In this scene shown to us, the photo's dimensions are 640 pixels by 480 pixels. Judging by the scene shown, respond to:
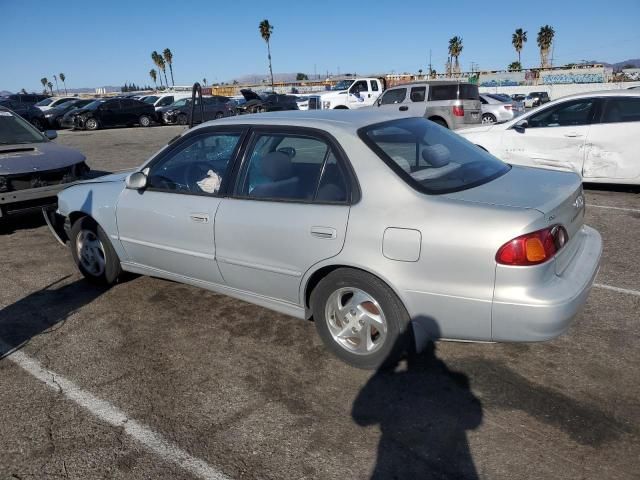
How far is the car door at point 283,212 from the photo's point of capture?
3.14m

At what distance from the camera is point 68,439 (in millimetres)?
2707

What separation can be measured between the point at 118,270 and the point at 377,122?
9.00 ft

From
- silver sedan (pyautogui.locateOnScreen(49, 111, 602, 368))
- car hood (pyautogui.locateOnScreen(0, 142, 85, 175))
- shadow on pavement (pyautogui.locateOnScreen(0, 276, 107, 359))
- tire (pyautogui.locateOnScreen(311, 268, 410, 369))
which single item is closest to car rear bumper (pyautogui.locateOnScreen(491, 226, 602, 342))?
silver sedan (pyautogui.locateOnScreen(49, 111, 602, 368))

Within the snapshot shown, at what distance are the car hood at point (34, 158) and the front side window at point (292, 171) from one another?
427 cm

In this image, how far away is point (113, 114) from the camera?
1032 inches

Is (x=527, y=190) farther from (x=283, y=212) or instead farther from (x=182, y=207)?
(x=182, y=207)

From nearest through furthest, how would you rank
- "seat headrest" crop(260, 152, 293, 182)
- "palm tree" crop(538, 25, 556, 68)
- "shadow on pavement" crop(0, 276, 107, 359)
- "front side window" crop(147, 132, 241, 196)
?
"seat headrest" crop(260, 152, 293, 182), "front side window" crop(147, 132, 241, 196), "shadow on pavement" crop(0, 276, 107, 359), "palm tree" crop(538, 25, 556, 68)

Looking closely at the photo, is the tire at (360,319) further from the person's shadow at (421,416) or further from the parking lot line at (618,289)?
the parking lot line at (618,289)

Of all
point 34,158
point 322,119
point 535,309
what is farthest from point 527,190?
point 34,158

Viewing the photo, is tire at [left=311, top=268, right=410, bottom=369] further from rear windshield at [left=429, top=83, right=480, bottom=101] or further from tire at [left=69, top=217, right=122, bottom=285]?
rear windshield at [left=429, top=83, right=480, bottom=101]

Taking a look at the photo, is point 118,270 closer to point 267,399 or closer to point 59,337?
point 59,337

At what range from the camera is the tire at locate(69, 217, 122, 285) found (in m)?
4.59

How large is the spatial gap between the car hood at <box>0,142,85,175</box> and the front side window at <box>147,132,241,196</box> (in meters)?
3.27

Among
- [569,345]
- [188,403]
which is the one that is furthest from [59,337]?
[569,345]
